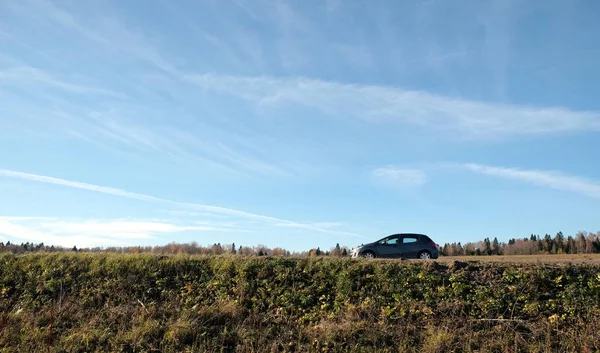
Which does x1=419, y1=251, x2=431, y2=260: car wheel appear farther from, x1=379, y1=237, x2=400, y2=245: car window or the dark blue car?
x1=379, y1=237, x2=400, y2=245: car window

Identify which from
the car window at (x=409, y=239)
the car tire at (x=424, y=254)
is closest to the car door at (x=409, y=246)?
the car window at (x=409, y=239)

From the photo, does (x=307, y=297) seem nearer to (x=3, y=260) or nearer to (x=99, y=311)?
(x=99, y=311)

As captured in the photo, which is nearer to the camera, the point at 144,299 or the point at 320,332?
the point at 320,332

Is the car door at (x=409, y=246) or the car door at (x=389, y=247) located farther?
the car door at (x=409, y=246)

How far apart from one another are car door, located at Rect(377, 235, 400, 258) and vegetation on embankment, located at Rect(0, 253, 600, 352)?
296 inches

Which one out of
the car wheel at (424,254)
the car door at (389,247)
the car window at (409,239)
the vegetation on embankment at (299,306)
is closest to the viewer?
the vegetation on embankment at (299,306)

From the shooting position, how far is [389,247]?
78.1 ft

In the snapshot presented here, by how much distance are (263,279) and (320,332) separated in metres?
3.88

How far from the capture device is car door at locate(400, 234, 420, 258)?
2389 centimetres

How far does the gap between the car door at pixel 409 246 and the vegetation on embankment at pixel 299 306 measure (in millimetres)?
7802

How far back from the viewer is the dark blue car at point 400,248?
23.8 meters

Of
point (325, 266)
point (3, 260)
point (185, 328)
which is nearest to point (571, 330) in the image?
point (325, 266)

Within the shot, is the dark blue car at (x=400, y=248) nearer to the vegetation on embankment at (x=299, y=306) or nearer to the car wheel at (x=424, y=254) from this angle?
the car wheel at (x=424, y=254)

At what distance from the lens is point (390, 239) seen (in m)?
24.0
